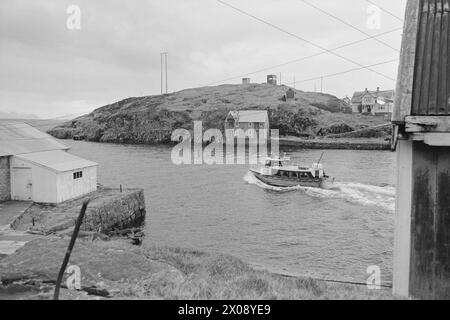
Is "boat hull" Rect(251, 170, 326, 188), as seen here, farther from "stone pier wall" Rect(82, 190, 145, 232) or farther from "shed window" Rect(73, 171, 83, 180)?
"shed window" Rect(73, 171, 83, 180)

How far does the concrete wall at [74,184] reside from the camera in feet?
105

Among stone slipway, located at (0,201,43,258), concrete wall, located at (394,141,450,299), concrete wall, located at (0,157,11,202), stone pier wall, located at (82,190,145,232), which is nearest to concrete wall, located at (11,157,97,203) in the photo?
concrete wall, located at (0,157,11,202)

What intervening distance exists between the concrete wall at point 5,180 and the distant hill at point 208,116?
312 feet

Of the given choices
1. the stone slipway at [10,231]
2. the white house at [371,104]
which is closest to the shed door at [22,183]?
the stone slipway at [10,231]

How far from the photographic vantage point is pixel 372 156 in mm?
83438

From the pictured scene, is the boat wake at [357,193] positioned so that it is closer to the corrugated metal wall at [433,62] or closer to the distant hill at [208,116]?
the corrugated metal wall at [433,62]

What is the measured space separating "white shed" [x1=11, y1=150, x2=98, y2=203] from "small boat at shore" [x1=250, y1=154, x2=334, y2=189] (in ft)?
86.0

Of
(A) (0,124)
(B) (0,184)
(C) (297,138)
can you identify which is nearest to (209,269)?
(B) (0,184)

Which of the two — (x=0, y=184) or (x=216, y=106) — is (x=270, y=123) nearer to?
(x=216, y=106)

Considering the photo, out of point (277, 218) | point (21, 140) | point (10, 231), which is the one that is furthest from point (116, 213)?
point (277, 218)

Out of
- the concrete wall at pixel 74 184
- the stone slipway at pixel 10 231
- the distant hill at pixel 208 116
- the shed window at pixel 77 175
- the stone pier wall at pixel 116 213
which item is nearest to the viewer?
the stone slipway at pixel 10 231

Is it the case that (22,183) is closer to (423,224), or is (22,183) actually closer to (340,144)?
(423,224)

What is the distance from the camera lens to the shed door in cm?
3219

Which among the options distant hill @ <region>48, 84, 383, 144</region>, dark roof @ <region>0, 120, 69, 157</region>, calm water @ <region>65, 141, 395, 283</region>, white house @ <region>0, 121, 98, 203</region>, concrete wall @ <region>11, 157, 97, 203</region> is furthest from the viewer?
distant hill @ <region>48, 84, 383, 144</region>
